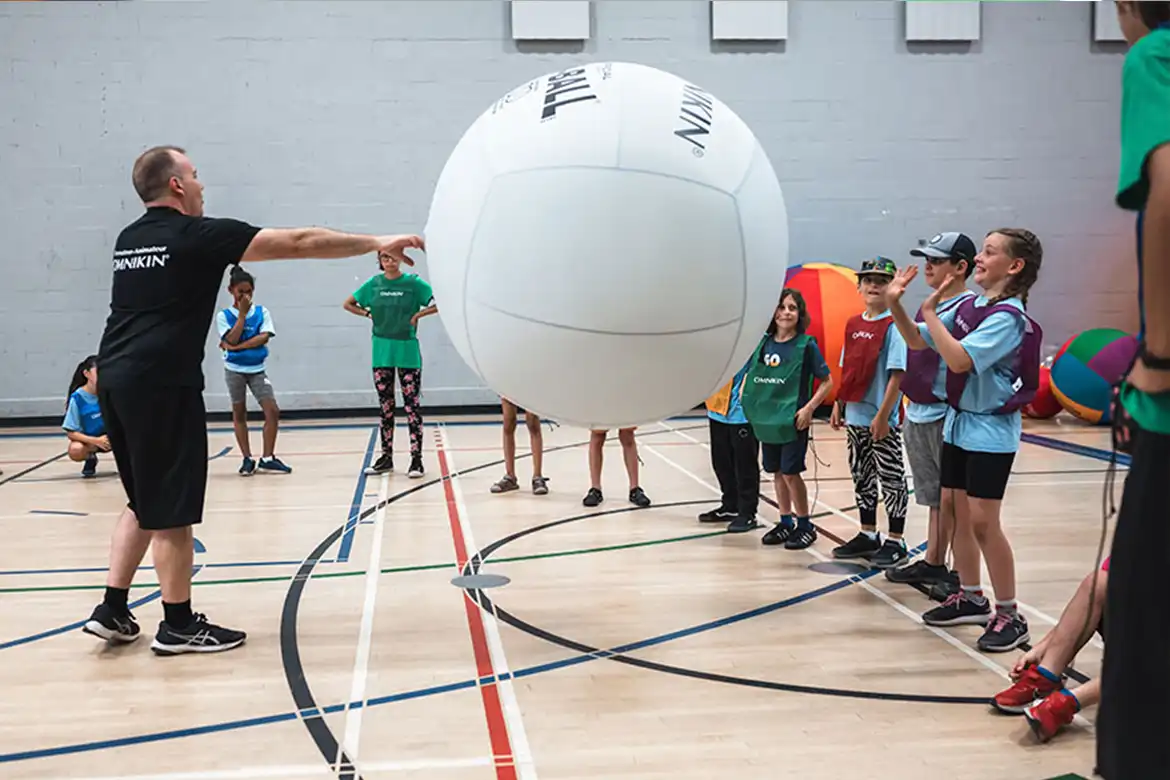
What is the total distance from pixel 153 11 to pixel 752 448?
843 cm

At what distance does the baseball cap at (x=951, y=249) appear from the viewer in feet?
12.8

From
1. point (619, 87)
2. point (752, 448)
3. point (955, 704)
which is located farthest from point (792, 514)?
point (619, 87)

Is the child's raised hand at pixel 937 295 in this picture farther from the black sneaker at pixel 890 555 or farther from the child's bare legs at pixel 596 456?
the child's bare legs at pixel 596 456

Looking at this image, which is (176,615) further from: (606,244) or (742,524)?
(742,524)

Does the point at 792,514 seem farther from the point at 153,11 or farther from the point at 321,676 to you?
the point at 153,11

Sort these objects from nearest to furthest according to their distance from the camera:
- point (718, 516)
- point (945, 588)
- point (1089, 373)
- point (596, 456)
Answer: point (945, 588) < point (718, 516) < point (596, 456) < point (1089, 373)

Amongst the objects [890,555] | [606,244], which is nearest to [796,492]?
[890,555]

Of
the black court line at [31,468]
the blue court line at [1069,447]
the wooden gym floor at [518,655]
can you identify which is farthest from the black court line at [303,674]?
the blue court line at [1069,447]

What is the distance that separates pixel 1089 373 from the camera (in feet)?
32.7

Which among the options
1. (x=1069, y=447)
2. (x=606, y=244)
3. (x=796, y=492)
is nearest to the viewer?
(x=606, y=244)

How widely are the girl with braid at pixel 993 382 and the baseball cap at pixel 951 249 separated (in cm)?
24

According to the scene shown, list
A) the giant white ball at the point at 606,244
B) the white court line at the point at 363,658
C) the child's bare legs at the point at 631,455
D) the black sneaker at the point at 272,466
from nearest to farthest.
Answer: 1. the giant white ball at the point at 606,244
2. the white court line at the point at 363,658
3. the child's bare legs at the point at 631,455
4. the black sneaker at the point at 272,466

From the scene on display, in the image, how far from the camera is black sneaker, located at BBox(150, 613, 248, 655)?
3.77 m

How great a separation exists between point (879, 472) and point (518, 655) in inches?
82.8
